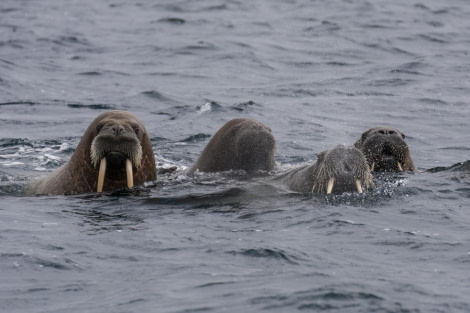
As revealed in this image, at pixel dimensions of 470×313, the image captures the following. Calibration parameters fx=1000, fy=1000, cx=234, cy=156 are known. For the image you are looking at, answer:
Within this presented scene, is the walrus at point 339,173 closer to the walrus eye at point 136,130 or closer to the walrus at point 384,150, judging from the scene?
the walrus at point 384,150

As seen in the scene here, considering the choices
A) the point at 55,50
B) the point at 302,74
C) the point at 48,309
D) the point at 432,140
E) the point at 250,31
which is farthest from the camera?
the point at 250,31

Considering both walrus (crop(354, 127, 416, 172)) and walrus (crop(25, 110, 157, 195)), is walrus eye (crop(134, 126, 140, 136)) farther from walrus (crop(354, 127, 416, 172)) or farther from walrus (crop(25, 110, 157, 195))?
walrus (crop(354, 127, 416, 172))

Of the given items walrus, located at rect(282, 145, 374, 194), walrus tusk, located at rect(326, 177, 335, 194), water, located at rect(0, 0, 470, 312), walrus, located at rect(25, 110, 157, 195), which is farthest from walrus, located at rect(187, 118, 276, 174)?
walrus tusk, located at rect(326, 177, 335, 194)

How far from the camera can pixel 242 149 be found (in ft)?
35.6

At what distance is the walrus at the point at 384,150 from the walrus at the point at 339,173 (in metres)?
1.36

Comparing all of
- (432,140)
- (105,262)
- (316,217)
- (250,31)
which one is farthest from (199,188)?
(250,31)

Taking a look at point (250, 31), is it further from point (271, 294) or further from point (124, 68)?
point (271, 294)

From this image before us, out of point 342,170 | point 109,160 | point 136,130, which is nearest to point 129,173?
point 109,160

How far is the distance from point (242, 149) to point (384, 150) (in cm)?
180

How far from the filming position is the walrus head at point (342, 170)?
388 inches

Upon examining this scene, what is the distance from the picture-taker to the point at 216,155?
11039 mm

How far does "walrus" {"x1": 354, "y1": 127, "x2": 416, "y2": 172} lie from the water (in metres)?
0.44

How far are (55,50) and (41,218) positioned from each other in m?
14.5

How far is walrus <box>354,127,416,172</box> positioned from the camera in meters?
11.5
